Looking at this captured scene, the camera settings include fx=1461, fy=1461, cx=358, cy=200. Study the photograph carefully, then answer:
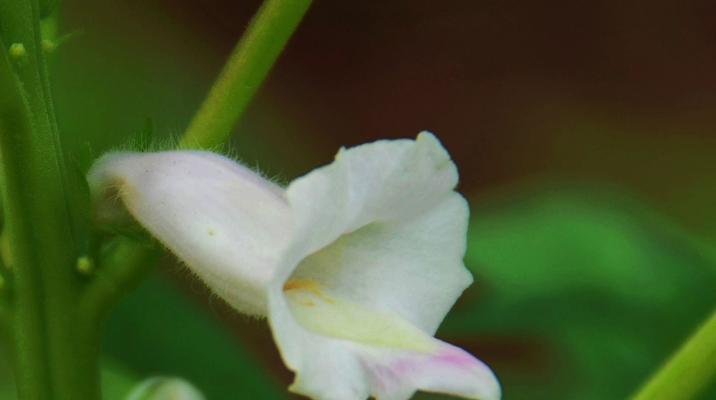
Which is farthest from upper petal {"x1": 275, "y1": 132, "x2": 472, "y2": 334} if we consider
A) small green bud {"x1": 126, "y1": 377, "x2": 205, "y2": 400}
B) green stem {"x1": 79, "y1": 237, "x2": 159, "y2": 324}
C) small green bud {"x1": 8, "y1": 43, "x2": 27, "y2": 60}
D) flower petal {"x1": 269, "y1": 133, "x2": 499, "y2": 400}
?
small green bud {"x1": 126, "y1": 377, "x2": 205, "y2": 400}

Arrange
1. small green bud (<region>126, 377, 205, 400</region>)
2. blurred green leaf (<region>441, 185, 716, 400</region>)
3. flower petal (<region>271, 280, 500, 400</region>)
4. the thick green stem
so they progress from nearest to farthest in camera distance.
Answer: flower petal (<region>271, 280, 500, 400</region>) < the thick green stem < small green bud (<region>126, 377, 205, 400</region>) < blurred green leaf (<region>441, 185, 716, 400</region>)

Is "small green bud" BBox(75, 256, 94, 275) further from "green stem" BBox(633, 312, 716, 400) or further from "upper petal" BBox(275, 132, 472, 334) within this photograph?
"green stem" BBox(633, 312, 716, 400)

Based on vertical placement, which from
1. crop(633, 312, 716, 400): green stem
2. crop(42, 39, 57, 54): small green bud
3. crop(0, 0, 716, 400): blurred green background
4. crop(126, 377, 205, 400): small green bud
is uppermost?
crop(42, 39, 57, 54): small green bud

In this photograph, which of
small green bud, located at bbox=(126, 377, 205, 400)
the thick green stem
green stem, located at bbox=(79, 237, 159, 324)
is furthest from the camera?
small green bud, located at bbox=(126, 377, 205, 400)

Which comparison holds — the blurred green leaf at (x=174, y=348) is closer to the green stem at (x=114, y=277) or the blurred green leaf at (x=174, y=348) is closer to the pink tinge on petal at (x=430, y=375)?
the green stem at (x=114, y=277)

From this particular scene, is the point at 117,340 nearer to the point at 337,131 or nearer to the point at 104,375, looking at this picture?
the point at 104,375

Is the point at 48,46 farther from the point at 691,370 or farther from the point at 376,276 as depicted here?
the point at 691,370

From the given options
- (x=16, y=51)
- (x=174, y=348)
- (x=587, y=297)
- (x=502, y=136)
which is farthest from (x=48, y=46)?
(x=502, y=136)
